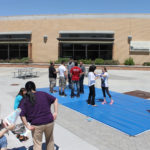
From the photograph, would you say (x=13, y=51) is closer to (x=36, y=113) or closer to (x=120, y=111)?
(x=120, y=111)

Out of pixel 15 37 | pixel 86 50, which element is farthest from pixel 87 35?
pixel 15 37

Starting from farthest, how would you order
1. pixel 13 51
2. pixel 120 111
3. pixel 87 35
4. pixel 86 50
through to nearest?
pixel 13 51, pixel 86 50, pixel 87 35, pixel 120 111

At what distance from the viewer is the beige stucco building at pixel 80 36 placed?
26.8m

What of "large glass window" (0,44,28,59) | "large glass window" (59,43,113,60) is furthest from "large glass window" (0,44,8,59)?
"large glass window" (59,43,113,60)

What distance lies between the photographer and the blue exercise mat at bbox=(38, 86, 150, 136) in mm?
6016

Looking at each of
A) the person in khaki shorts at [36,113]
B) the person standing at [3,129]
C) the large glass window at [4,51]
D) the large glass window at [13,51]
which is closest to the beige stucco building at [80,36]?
the large glass window at [13,51]

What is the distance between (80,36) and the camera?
2775 centimetres

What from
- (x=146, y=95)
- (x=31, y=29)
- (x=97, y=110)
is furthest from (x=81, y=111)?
(x=31, y=29)

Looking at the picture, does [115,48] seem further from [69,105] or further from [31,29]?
[69,105]

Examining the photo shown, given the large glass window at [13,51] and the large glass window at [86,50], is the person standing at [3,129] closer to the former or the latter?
the large glass window at [86,50]

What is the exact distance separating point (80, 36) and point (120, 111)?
21439 mm

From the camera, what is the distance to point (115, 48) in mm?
27172

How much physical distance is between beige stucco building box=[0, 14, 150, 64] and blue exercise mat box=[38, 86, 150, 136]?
18.1 m

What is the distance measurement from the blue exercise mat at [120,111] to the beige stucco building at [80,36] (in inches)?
712
